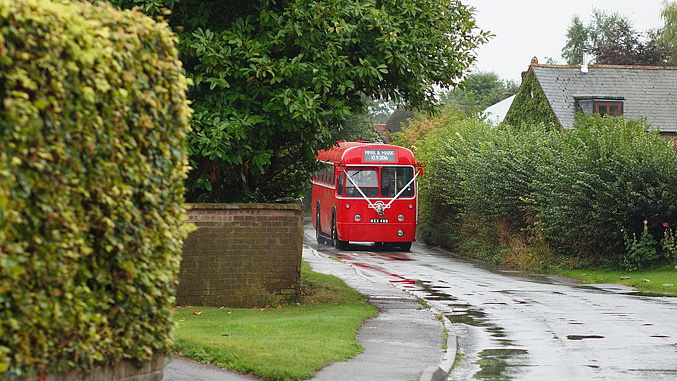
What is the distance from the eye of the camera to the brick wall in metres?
16.5

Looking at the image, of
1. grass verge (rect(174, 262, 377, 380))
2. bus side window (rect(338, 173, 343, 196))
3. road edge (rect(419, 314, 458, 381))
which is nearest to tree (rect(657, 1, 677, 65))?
bus side window (rect(338, 173, 343, 196))

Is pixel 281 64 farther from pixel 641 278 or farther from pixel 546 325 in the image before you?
pixel 641 278

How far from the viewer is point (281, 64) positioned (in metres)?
15.6

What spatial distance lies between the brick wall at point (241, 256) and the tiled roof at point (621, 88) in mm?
30495

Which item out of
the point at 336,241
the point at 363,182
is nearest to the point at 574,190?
the point at 363,182

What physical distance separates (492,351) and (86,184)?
754 centimetres

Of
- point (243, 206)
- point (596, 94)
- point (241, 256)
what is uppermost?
point (596, 94)

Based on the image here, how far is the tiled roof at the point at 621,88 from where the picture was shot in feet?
153

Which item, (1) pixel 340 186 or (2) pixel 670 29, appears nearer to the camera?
(1) pixel 340 186

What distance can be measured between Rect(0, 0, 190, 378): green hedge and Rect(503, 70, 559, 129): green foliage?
38.9 m

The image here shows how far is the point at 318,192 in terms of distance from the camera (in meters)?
41.2

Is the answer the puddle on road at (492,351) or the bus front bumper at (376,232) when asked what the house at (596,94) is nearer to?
the bus front bumper at (376,232)

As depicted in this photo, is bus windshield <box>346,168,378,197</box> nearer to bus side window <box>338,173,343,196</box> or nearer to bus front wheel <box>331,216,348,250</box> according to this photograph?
bus side window <box>338,173,343,196</box>

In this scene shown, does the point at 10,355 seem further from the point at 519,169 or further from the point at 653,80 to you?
the point at 653,80
